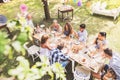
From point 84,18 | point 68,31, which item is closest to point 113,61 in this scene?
point 68,31

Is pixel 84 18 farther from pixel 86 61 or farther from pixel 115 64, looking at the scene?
pixel 115 64

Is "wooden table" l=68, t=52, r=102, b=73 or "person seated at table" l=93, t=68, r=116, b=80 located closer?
"person seated at table" l=93, t=68, r=116, b=80

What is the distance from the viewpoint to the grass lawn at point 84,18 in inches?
329

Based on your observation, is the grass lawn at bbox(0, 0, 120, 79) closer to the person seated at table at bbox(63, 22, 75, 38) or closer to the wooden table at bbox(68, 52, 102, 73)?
the person seated at table at bbox(63, 22, 75, 38)

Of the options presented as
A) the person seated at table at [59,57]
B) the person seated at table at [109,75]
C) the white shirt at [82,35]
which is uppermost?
the white shirt at [82,35]

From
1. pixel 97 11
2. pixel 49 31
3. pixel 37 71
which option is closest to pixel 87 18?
pixel 97 11

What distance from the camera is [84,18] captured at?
9.77 metres

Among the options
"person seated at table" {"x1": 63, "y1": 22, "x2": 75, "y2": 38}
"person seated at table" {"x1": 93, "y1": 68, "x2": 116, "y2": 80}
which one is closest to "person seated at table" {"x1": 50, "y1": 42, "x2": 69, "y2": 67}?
"person seated at table" {"x1": 63, "y1": 22, "x2": 75, "y2": 38}

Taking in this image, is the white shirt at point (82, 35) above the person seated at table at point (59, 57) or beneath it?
above

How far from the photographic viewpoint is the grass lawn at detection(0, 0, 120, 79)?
8.36 meters

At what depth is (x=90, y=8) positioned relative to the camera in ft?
34.5

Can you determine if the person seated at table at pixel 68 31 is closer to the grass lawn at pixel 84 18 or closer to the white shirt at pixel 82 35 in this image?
the white shirt at pixel 82 35

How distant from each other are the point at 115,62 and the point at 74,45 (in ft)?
5.55

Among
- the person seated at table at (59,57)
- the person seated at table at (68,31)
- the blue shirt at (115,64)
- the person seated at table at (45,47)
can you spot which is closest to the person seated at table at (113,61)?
the blue shirt at (115,64)
